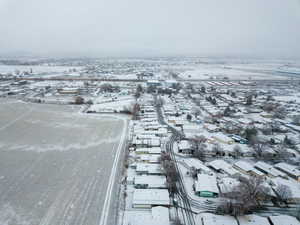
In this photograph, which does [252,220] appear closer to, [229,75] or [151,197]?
[151,197]

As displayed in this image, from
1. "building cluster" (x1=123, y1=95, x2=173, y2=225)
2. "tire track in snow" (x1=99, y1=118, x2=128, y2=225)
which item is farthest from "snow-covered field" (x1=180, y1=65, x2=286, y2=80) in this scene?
"tire track in snow" (x1=99, y1=118, x2=128, y2=225)

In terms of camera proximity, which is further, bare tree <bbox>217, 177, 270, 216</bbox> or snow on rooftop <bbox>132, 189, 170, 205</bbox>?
snow on rooftop <bbox>132, 189, 170, 205</bbox>

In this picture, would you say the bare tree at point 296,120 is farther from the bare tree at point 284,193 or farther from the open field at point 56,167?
the open field at point 56,167

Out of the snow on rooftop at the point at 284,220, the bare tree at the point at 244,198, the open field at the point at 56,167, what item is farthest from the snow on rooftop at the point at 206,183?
the open field at the point at 56,167

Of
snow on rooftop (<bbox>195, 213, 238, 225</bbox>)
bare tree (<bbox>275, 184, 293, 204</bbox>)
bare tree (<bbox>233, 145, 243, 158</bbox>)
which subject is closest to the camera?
snow on rooftop (<bbox>195, 213, 238, 225</bbox>)

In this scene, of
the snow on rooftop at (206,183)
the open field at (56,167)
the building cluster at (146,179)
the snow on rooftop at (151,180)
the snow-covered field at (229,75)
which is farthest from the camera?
the snow-covered field at (229,75)

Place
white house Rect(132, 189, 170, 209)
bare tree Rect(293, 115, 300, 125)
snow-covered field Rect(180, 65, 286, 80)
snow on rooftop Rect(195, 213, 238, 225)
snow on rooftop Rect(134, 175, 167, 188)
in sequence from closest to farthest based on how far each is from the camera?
snow on rooftop Rect(195, 213, 238, 225) < white house Rect(132, 189, 170, 209) < snow on rooftop Rect(134, 175, 167, 188) < bare tree Rect(293, 115, 300, 125) < snow-covered field Rect(180, 65, 286, 80)

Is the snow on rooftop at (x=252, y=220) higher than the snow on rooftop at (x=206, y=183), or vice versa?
the snow on rooftop at (x=206, y=183)

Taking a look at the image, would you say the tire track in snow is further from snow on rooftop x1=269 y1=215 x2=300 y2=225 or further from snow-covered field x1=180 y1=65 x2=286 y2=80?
snow-covered field x1=180 y1=65 x2=286 y2=80
